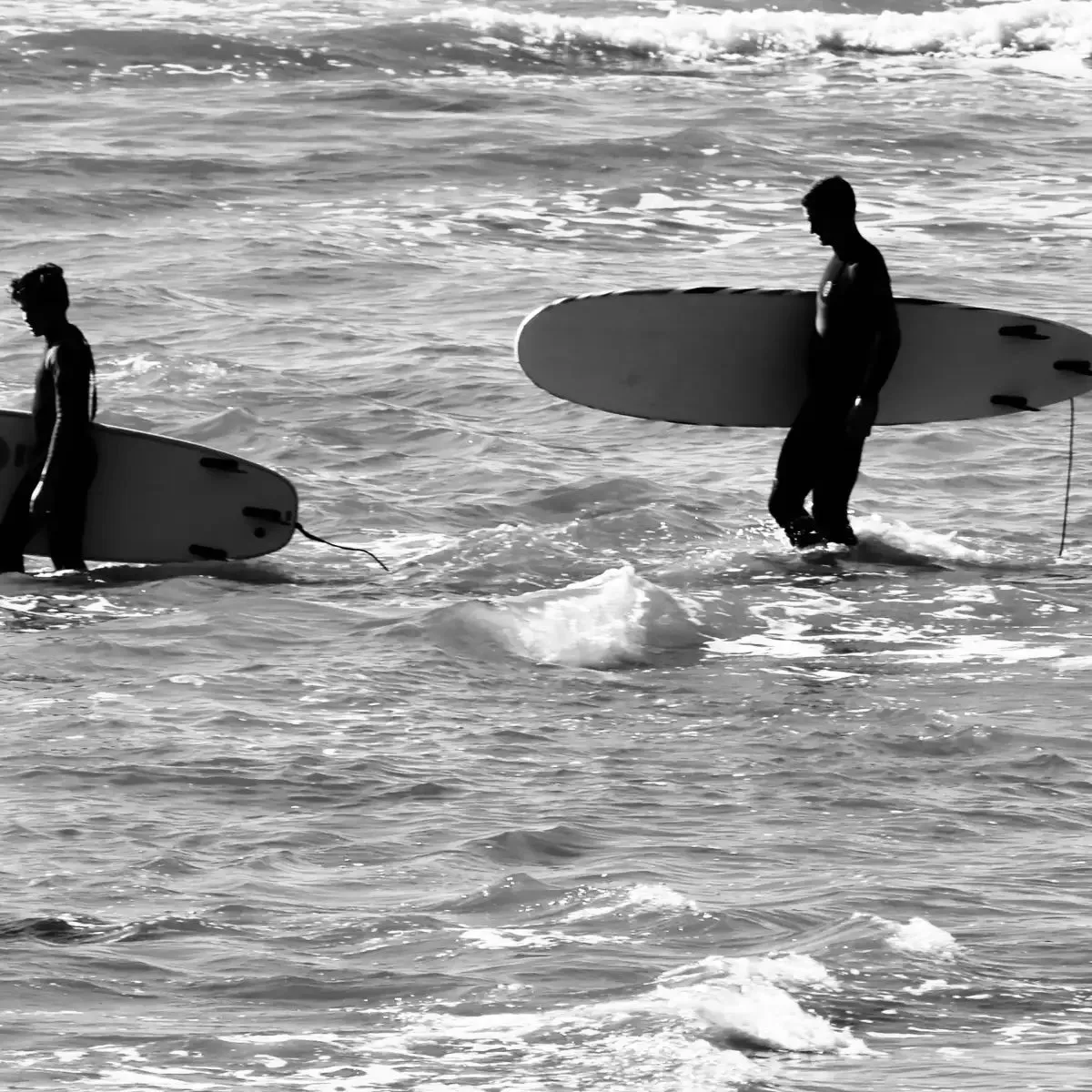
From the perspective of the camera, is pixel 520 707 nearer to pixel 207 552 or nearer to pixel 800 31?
pixel 207 552

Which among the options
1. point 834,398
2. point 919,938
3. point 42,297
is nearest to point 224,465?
point 42,297

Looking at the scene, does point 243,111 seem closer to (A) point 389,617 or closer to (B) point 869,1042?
(A) point 389,617

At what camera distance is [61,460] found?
8992 millimetres

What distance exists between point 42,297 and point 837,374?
133 inches

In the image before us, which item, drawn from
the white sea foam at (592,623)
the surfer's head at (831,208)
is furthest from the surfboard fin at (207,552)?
the surfer's head at (831,208)

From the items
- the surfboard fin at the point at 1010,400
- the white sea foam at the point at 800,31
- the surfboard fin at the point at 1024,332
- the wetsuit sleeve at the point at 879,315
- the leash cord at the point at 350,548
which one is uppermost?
the white sea foam at the point at 800,31

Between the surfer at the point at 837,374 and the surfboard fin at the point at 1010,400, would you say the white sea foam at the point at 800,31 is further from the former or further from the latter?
the surfer at the point at 837,374

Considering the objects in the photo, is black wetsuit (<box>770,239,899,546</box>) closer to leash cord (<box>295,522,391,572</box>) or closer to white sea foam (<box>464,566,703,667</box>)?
white sea foam (<box>464,566,703,667</box>)

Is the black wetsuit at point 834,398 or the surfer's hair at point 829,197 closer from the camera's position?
the surfer's hair at point 829,197

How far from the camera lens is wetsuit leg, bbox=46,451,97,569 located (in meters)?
9.07

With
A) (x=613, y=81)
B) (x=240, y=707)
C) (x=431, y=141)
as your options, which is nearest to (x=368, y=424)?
(x=240, y=707)

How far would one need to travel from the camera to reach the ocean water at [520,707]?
191 inches

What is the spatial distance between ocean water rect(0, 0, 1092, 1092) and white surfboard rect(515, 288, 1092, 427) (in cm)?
65

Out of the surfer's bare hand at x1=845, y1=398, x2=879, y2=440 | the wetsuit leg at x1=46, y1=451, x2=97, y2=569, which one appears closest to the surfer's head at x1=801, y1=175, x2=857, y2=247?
the surfer's bare hand at x1=845, y1=398, x2=879, y2=440
